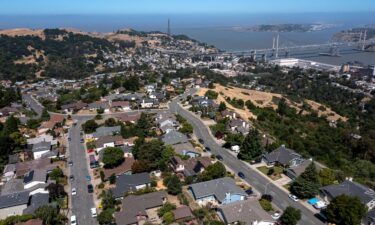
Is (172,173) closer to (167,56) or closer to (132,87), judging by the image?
(132,87)

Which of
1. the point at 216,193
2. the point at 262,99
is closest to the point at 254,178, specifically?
the point at 216,193

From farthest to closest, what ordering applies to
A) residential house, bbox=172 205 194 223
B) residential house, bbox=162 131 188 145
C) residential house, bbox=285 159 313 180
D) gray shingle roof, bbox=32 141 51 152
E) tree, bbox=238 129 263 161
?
residential house, bbox=162 131 188 145
gray shingle roof, bbox=32 141 51 152
tree, bbox=238 129 263 161
residential house, bbox=285 159 313 180
residential house, bbox=172 205 194 223

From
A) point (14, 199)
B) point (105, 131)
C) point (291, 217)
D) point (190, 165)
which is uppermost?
point (105, 131)

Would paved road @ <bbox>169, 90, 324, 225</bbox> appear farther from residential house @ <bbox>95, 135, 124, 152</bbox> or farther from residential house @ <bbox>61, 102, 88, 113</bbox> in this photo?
residential house @ <bbox>61, 102, 88, 113</bbox>

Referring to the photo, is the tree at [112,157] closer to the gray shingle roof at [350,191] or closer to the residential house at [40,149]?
the residential house at [40,149]

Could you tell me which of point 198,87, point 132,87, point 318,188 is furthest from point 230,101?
point 318,188

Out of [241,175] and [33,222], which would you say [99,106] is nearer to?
[241,175]

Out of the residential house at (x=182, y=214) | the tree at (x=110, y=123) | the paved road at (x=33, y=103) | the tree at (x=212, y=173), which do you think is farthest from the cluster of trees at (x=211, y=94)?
the residential house at (x=182, y=214)

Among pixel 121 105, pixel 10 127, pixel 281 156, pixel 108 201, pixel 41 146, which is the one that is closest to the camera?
pixel 108 201

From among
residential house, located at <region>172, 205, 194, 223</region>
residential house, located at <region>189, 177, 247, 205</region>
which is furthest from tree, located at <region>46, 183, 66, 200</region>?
residential house, located at <region>189, 177, 247, 205</region>
